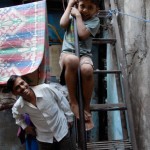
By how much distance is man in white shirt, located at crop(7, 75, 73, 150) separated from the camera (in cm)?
273

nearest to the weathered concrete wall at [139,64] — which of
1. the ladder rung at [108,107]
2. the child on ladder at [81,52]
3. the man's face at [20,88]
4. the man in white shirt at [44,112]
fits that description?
the ladder rung at [108,107]

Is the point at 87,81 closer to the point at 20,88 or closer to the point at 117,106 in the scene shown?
the point at 117,106

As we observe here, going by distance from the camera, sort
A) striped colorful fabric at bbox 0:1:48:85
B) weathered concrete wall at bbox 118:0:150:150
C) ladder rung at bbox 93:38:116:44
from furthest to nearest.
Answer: ladder rung at bbox 93:38:116:44 < striped colorful fabric at bbox 0:1:48:85 < weathered concrete wall at bbox 118:0:150:150

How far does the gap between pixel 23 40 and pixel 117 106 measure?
1.26 meters

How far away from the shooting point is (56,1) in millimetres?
4676

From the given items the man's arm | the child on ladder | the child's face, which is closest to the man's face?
the man's arm

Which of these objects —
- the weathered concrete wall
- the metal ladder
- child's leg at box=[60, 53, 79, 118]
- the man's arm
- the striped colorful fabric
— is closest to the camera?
child's leg at box=[60, 53, 79, 118]

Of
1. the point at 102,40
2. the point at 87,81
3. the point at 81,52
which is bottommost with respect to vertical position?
the point at 87,81

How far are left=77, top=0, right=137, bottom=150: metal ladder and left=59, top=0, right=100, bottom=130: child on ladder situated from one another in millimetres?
185

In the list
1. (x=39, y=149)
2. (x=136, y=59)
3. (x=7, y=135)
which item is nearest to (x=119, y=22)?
(x=136, y=59)

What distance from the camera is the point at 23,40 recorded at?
3219mm

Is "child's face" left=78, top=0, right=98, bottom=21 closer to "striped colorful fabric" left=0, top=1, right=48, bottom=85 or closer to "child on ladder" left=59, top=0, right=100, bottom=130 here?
"child on ladder" left=59, top=0, right=100, bottom=130

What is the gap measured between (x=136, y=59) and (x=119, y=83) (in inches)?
13.2

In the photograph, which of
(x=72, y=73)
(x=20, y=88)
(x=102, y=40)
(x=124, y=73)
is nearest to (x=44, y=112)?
(x=20, y=88)
